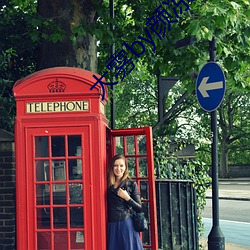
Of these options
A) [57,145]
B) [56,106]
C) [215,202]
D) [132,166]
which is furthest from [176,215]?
[56,106]

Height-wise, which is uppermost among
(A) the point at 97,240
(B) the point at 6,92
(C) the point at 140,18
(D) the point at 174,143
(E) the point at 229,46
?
(C) the point at 140,18

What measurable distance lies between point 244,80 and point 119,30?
2.31 m

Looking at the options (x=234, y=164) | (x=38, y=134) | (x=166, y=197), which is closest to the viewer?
(x=38, y=134)

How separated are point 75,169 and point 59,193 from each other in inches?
11.9

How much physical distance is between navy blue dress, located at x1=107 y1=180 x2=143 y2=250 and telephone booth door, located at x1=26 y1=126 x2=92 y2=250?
347 mm

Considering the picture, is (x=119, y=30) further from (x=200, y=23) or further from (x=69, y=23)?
(x=200, y=23)

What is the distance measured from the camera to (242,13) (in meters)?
7.39

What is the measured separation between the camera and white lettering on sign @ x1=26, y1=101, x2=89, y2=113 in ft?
18.7

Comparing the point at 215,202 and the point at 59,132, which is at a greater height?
the point at 59,132

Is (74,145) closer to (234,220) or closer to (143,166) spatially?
(143,166)

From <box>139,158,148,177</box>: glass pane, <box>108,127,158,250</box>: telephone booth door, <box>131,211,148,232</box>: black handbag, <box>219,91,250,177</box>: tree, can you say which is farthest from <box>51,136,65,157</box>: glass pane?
<box>219,91,250,177</box>: tree

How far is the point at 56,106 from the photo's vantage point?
5.72 m

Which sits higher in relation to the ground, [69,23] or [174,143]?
[69,23]

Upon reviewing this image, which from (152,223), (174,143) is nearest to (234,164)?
(174,143)
